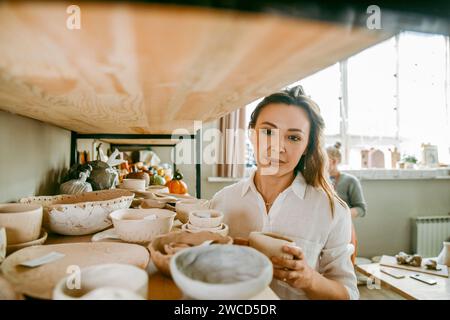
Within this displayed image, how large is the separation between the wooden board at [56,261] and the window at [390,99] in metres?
3.39

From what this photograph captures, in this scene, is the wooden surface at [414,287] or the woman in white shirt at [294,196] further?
the wooden surface at [414,287]

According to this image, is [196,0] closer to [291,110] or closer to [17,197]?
[291,110]

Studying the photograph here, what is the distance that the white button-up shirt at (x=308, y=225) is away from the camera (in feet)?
3.19

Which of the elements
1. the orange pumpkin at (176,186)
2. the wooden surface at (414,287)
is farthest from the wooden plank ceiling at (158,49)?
the wooden surface at (414,287)

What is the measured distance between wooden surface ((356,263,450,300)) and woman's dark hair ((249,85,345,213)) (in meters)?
0.95

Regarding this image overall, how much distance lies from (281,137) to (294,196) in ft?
0.74

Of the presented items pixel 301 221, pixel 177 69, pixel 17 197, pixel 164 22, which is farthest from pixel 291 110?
pixel 17 197

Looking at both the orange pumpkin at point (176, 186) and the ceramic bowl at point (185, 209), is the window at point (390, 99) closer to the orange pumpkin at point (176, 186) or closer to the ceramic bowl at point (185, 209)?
the orange pumpkin at point (176, 186)

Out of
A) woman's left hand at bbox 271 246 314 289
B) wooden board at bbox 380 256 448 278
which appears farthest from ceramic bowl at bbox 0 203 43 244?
wooden board at bbox 380 256 448 278

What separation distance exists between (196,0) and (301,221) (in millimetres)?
916

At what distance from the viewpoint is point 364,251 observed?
11.3 feet

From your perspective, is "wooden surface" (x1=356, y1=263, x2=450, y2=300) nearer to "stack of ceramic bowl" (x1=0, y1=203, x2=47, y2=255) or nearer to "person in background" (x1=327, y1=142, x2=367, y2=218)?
"person in background" (x1=327, y1=142, x2=367, y2=218)

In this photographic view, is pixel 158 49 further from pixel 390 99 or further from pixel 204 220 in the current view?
pixel 390 99

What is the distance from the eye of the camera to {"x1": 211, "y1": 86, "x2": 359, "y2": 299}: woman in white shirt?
1.00m
